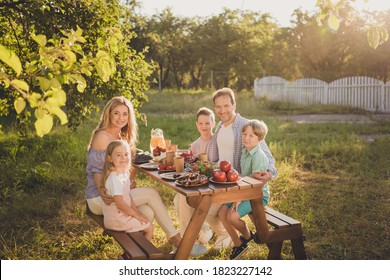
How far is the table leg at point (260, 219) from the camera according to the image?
3250 millimetres

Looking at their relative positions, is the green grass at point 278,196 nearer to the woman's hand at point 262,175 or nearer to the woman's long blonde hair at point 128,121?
the woman's hand at point 262,175

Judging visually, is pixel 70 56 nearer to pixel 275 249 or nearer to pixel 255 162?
pixel 255 162

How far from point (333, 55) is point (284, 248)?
64.1ft

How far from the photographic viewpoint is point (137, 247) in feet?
10.3

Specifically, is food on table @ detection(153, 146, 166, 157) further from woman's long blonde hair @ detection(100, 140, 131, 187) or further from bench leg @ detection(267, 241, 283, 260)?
bench leg @ detection(267, 241, 283, 260)

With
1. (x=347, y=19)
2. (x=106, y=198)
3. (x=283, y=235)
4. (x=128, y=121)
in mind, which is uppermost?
(x=347, y=19)

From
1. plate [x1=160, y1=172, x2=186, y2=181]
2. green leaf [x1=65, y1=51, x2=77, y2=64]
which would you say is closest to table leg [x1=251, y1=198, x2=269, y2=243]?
plate [x1=160, y1=172, x2=186, y2=181]

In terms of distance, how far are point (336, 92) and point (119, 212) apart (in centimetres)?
1530

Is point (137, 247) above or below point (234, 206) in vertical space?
below

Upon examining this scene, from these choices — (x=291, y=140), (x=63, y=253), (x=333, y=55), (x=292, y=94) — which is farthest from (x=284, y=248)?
(x=333, y=55)

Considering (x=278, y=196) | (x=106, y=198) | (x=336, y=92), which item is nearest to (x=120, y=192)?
(x=106, y=198)

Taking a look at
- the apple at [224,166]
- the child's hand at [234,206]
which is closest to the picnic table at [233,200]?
the apple at [224,166]

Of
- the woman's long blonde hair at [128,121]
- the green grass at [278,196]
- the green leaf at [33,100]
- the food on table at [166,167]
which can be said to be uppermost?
the green leaf at [33,100]

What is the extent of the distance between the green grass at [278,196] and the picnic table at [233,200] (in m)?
0.56
